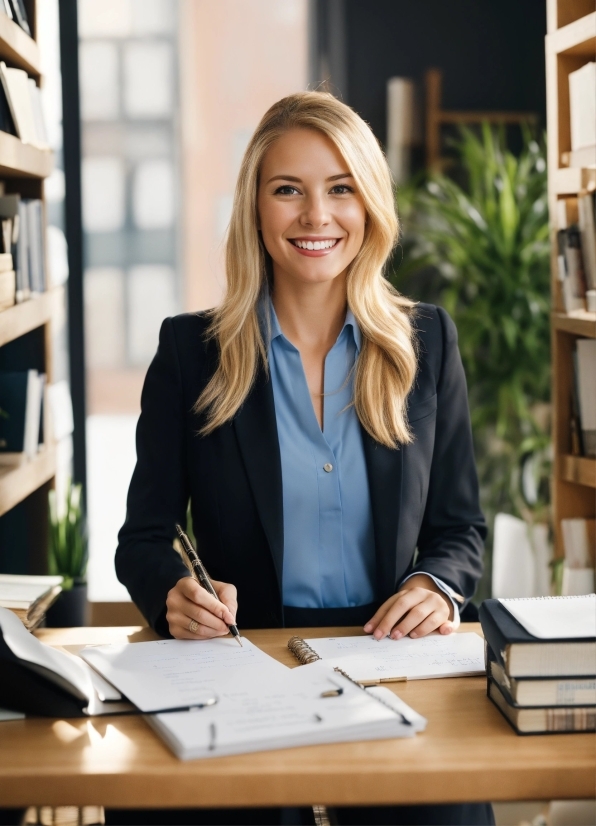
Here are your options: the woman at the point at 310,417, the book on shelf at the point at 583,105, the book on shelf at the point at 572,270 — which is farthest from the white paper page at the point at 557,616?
the book on shelf at the point at 583,105

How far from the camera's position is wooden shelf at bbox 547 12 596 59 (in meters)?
2.35

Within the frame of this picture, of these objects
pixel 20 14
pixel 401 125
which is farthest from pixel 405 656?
pixel 401 125

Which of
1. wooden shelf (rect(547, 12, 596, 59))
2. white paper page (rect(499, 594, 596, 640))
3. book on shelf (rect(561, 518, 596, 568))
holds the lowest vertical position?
book on shelf (rect(561, 518, 596, 568))

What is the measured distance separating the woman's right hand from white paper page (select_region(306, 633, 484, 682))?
0.46 feet

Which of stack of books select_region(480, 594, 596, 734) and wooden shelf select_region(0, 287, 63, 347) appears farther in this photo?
wooden shelf select_region(0, 287, 63, 347)

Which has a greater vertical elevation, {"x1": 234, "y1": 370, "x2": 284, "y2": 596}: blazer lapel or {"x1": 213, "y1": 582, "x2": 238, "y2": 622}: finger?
{"x1": 234, "y1": 370, "x2": 284, "y2": 596}: blazer lapel

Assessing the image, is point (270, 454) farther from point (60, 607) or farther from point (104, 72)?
point (104, 72)

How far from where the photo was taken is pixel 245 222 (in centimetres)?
192

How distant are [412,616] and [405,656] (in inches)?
4.3

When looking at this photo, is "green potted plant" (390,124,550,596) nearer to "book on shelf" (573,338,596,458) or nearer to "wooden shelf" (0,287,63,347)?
"book on shelf" (573,338,596,458)

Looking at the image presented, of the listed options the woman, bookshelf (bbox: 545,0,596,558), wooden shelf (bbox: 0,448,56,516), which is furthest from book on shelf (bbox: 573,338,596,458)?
wooden shelf (bbox: 0,448,56,516)

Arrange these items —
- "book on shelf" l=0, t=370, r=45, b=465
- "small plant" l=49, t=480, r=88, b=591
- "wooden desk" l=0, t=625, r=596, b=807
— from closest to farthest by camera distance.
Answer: "wooden desk" l=0, t=625, r=596, b=807
"book on shelf" l=0, t=370, r=45, b=465
"small plant" l=49, t=480, r=88, b=591

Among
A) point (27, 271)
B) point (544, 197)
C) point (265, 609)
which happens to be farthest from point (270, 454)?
point (544, 197)

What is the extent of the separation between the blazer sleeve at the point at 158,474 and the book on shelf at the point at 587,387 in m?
1.17
